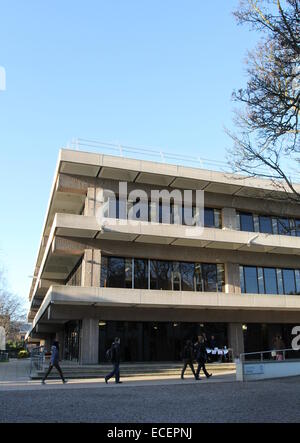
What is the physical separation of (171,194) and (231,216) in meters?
4.34

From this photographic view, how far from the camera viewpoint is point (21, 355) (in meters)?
58.6

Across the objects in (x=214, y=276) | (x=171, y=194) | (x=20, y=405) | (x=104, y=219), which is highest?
(x=171, y=194)

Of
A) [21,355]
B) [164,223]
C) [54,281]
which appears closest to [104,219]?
[164,223]

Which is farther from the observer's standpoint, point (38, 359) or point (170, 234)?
point (170, 234)

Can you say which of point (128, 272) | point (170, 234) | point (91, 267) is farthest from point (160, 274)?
point (91, 267)

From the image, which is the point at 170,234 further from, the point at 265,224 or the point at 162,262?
the point at 265,224

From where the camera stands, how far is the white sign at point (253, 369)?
18.3 meters

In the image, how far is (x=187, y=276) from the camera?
27.7 meters

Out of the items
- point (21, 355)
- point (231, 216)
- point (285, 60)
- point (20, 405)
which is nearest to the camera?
point (20, 405)

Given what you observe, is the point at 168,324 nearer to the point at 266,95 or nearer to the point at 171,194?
the point at 171,194

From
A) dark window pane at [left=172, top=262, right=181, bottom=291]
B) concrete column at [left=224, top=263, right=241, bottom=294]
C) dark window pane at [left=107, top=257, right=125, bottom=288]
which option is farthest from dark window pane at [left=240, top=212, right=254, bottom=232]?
dark window pane at [left=107, top=257, right=125, bottom=288]

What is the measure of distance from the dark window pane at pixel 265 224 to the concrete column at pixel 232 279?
358 centimetres

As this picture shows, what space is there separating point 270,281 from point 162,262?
7.68 meters

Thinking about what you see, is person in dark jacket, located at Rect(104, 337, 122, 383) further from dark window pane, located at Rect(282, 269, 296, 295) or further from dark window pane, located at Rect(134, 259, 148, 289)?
dark window pane, located at Rect(282, 269, 296, 295)
